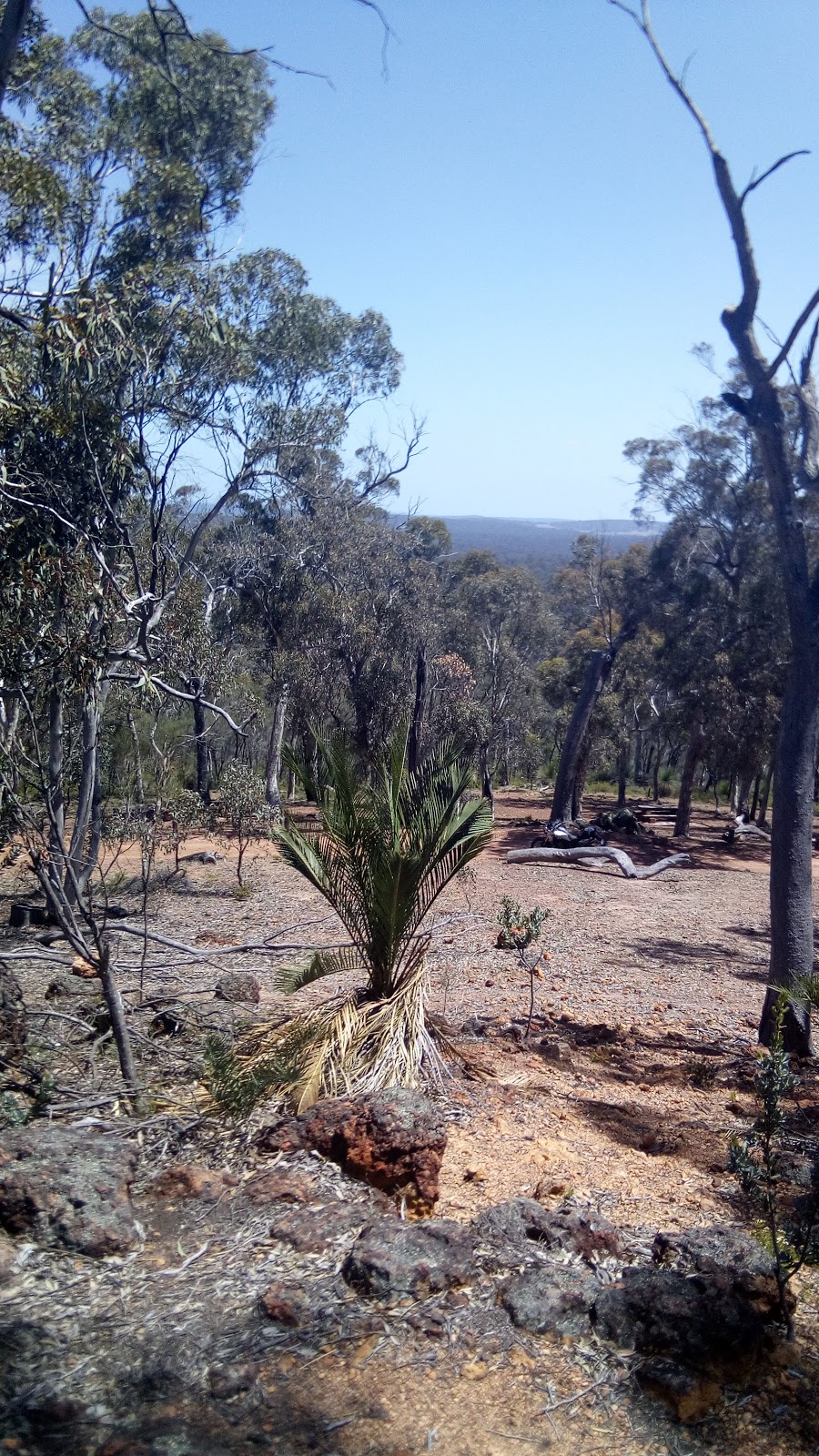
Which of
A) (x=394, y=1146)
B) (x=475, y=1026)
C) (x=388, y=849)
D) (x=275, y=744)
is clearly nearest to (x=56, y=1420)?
(x=394, y=1146)

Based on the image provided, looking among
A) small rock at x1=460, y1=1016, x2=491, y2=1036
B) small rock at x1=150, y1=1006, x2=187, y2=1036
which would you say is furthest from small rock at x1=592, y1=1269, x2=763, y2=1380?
small rock at x1=460, y1=1016, x2=491, y2=1036

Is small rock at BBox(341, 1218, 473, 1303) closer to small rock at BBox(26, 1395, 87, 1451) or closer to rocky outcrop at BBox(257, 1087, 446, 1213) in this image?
rocky outcrop at BBox(257, 1087, 446, 1213)

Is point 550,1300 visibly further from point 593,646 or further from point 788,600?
point 593,646

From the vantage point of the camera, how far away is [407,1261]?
11.5 feet

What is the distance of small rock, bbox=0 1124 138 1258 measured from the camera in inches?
145

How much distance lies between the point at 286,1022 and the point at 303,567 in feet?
55.1

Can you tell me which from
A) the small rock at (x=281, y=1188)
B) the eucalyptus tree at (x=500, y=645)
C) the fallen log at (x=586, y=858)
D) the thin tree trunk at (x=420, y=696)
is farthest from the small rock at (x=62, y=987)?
the eucalyptus tree at (x=500, y=645)

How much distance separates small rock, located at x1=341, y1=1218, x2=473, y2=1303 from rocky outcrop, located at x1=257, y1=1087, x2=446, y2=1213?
1.68ft

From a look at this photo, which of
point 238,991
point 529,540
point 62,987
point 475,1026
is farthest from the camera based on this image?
point 529,540

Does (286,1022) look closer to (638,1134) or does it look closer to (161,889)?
(638,1134)

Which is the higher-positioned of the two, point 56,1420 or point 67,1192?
point 67,1192

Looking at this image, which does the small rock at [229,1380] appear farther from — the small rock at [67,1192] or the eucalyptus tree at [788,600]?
the eucalyptus tree at [788,600]

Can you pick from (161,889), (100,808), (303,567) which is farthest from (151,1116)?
(303,567)

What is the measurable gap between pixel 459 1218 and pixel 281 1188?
74cm
